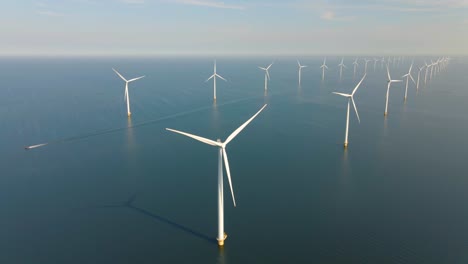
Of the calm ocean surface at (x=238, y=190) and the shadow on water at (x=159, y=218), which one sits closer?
the calm ocean surface at (x=238, y=190)

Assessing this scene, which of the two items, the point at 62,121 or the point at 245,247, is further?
the point at 62,121

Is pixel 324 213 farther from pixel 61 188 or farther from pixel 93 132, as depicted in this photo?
pixel 93 132

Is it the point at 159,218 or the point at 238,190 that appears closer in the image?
the point at 159,218

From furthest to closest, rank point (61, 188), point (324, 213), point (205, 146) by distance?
point (205, 146) < point (61, 188) < point (324, 213)

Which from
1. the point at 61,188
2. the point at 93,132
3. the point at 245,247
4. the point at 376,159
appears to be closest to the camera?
the point at 245,247

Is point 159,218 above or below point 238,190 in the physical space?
below

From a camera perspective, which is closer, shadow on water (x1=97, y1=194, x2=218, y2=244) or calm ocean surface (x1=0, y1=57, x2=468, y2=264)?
calm ocean surface (x1=0, y1=57, x2=468, y2=264)

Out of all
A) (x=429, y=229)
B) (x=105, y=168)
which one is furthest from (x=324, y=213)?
(x=105, y=168)
